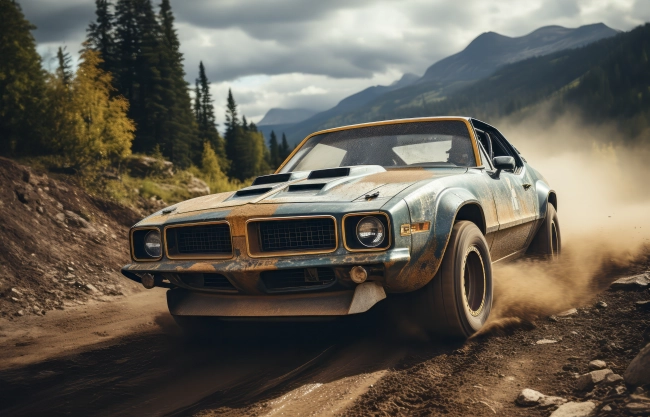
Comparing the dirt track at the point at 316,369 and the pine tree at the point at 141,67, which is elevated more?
the pine tree at the point at 141,67

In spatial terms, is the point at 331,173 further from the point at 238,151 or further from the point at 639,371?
the point at 238,151

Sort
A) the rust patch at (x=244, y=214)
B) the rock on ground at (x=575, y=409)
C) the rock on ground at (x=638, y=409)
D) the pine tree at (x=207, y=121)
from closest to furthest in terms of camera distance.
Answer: the rock on ground at (x=638, y=409), the rock on ground at (x=575, y=409), the rust patch at (x=244, y=214), the pine tree at (x=207, y=121)

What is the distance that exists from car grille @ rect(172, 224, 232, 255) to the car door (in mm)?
2157

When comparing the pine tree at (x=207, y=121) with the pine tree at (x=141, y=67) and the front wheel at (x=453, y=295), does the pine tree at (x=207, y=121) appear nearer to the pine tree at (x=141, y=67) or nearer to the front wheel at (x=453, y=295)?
the pine tree at (x=141, y=67)

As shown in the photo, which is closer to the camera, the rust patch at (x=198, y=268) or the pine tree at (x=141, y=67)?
the rust patch at (x=198, y=268)

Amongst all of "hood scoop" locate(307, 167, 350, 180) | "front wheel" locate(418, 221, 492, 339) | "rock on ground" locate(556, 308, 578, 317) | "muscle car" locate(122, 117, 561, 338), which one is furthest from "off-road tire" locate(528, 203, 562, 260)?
"hood scoop" locate(307, 167, 350, 180)

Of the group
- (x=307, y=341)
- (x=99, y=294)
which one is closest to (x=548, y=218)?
→ (x=307, y=341)

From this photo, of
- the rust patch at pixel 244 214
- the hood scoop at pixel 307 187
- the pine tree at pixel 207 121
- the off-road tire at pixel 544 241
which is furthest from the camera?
the pine tree at pixel 207 121

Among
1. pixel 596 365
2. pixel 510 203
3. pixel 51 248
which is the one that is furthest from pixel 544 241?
pixel 51 248

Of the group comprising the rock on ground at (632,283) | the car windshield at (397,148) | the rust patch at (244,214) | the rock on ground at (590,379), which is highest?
the car windshield at (397,148)

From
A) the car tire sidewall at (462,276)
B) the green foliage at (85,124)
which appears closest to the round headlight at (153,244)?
the car tire sidewall at (462,276)

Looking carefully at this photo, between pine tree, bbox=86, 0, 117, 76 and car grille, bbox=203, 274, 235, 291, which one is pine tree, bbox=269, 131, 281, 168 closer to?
pine tree, bbox=86, 0, 117, 76

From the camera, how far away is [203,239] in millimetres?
3629

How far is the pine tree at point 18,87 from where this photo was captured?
15.1m
